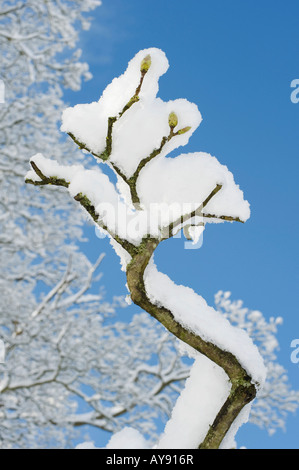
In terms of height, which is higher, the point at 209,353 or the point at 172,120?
the point at 172,120

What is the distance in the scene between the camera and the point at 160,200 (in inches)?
52.9

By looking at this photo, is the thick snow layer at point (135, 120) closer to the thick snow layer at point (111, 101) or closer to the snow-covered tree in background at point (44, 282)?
the thick snow layer at point (111, 101)

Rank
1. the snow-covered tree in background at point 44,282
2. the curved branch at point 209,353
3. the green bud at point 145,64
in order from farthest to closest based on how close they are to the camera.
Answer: the snow-covered tree in background at point 44,282
the green bud at point 145,64
the curved branch at point 209,353

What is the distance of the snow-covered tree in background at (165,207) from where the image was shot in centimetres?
120

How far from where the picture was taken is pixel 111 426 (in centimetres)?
818

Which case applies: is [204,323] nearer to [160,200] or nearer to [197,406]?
[197,406]

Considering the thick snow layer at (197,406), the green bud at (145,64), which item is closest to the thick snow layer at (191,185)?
the green bud at (145,64)

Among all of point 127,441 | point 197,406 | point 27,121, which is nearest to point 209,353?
point 197,406

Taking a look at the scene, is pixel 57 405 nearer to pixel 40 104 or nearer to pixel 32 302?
pixel 32 302

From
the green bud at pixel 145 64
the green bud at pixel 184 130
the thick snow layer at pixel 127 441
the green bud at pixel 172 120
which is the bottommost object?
the thick snow layer at pixel 127 441

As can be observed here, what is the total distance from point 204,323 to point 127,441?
437 millimetres

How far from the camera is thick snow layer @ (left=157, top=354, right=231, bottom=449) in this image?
4.07ft

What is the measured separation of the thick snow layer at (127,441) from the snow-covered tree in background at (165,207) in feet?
0.28
